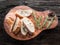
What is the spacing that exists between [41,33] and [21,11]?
0.35 meters

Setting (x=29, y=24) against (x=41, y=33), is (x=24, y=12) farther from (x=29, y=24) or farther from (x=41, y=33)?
(x=41, y=33)

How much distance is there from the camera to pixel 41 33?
287 cm

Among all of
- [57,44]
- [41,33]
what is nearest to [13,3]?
[41,33]

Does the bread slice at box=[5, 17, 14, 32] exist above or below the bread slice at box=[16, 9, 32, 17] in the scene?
below

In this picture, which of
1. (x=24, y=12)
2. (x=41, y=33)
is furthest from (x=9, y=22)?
(x=41, y=33)

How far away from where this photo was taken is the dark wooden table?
286 cm

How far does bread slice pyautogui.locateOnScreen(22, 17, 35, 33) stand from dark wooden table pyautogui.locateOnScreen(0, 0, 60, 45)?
0.36 feet

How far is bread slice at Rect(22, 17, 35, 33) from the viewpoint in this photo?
2.81 metres

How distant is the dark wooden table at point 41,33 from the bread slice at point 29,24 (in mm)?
110

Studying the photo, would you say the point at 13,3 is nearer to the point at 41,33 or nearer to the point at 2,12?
the point at 2,12

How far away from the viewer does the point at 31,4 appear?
298 centimetres

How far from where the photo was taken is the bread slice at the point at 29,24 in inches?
111

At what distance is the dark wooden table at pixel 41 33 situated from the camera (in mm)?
2863

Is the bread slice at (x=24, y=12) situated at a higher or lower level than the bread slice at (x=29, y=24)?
higher
